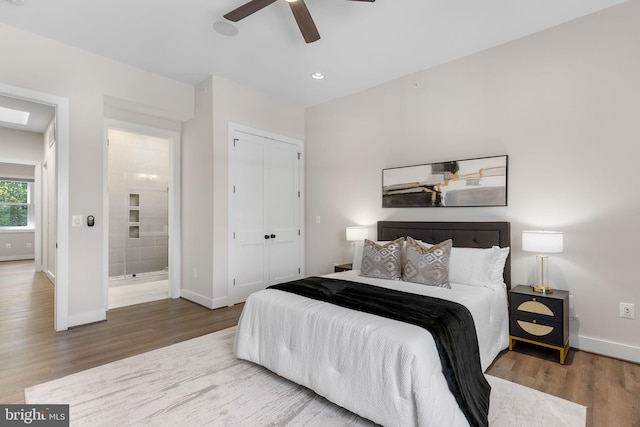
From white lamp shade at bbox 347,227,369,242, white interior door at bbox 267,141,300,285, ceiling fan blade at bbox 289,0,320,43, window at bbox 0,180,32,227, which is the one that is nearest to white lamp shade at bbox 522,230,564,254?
white lamp shade at bbox 347,227,369,242

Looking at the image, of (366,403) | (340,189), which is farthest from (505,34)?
(366,403)

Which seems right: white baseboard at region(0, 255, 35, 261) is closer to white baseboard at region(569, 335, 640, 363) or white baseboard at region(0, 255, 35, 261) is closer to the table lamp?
the table lamp

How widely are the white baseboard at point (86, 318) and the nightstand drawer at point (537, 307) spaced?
4.30 meters

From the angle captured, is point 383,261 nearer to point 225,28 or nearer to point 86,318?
point 225,28

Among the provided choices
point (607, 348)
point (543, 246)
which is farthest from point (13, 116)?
point (607, 348)

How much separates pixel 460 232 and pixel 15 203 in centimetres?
1033

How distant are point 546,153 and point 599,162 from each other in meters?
0.40

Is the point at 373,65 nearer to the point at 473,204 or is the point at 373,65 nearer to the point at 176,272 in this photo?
the point at 473,204

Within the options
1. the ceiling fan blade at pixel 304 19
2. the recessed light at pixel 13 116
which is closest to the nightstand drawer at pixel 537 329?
the ceiling fan blade at pixel 304 19

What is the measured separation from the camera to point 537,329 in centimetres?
269

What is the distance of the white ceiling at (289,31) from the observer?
275 cm

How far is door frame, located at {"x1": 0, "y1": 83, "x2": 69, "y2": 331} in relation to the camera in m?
3.33

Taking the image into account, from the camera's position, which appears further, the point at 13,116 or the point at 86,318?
the point at 13,116

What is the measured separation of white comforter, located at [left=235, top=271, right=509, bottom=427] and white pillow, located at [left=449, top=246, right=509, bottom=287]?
0.46 feet
